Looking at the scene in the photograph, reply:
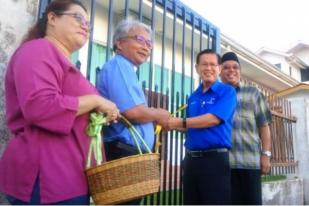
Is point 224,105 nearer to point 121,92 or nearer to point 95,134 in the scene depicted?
point 121,92

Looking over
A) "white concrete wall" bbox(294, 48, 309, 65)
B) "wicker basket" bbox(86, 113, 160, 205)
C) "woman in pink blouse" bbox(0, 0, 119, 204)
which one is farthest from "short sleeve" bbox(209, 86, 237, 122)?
"white concrete wall" bbox(294, 48, 309, 65)

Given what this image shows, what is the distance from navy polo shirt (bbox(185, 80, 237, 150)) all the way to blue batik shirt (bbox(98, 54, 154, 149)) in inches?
28.1

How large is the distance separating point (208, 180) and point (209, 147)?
0.84 feet

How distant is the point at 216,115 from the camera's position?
8.89ft

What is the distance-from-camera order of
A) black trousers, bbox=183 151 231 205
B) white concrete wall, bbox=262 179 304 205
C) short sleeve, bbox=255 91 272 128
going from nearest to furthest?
black trousers, bbox=183 151 231 205 < short sleeve, bbox=255 91 272 128 < white concrete wall, bbox=262 179 304 205

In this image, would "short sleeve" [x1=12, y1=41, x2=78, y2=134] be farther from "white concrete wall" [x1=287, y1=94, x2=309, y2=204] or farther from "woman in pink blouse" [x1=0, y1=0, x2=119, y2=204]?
"white concrete wall" [x1=287, y1=94, x2=309, y2=204]

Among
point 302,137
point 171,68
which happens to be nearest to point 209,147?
point 171,68

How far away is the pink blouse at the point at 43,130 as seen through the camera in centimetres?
152

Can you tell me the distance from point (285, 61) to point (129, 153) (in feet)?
68.5

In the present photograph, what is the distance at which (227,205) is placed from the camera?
263 cm

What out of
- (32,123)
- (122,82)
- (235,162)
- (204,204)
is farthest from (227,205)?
(32,123)

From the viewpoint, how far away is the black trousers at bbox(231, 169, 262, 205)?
325 centimetres

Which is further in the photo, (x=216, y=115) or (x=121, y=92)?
(x=216, y=115)

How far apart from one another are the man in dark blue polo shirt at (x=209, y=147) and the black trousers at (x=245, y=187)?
63cm
